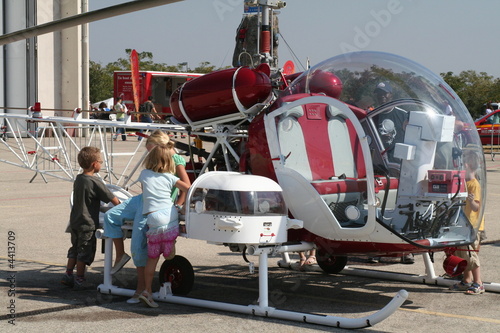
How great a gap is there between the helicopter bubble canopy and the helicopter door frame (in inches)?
7.8

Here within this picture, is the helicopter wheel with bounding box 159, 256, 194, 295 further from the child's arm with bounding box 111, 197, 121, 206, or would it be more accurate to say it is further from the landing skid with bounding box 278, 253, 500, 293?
the landing skid with bounding box 278, 253, 500, 293

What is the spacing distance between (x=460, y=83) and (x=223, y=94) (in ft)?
157

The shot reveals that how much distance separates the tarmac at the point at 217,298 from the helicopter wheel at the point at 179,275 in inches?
9.0

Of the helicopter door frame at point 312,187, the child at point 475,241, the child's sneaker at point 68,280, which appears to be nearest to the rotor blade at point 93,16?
the helicopter door frame at point 312,187

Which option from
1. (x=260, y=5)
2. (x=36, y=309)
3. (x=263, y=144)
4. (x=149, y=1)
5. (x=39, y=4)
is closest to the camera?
(x=149, y=1)

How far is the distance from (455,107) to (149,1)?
165 inches

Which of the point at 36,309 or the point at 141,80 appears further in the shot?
the point at 141,80

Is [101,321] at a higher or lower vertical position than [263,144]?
lower

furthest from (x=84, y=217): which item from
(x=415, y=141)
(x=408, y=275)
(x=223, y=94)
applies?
(x=408, y=275)

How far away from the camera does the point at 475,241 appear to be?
6.82 meters

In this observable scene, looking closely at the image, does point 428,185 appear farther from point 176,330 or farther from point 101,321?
point 101,321

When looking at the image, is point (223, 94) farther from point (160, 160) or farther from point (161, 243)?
point (161, 243)

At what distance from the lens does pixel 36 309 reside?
20.5 ft

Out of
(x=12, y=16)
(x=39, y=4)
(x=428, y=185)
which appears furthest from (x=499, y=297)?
(x=39, y=4)
